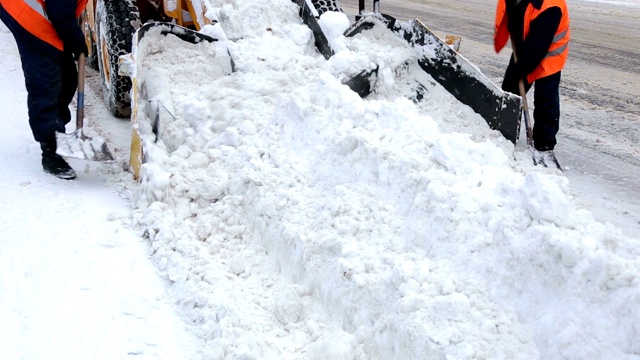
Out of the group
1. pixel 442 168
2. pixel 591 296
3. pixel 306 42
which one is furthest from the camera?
pixel 306 42

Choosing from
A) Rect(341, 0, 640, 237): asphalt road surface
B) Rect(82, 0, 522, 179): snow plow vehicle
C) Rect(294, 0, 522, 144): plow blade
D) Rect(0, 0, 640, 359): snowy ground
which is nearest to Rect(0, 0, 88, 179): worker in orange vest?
Rect(0, 0, 640, 359): snowy ground

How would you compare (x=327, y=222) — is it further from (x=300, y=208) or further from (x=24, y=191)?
(x=24, y=191)

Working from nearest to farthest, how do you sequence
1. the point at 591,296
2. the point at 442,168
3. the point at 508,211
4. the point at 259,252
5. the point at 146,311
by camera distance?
the point at 591,296
the point at 508,211
the point at 146,311
the point at 442,168
the point at 259,252

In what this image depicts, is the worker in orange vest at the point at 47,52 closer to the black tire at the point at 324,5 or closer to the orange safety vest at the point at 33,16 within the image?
the orange safety vest at the point at 33,16

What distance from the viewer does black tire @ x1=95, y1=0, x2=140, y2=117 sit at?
184 inches

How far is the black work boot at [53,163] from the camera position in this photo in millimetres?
3881

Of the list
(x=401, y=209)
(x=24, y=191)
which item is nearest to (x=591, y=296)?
(x=401, y=209)

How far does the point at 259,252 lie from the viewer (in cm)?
310

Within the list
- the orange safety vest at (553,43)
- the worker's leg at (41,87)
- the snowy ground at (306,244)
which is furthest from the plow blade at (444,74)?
the worker's leg at (41,87)

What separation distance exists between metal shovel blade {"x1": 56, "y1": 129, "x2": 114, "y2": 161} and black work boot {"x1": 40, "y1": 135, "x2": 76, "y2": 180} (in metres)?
0.07

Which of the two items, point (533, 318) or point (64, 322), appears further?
point (64, 322)

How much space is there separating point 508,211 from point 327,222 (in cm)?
86

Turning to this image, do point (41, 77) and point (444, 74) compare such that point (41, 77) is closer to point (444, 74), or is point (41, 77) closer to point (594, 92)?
point (444, 74)

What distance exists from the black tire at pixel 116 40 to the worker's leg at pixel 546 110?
10.1 ft
